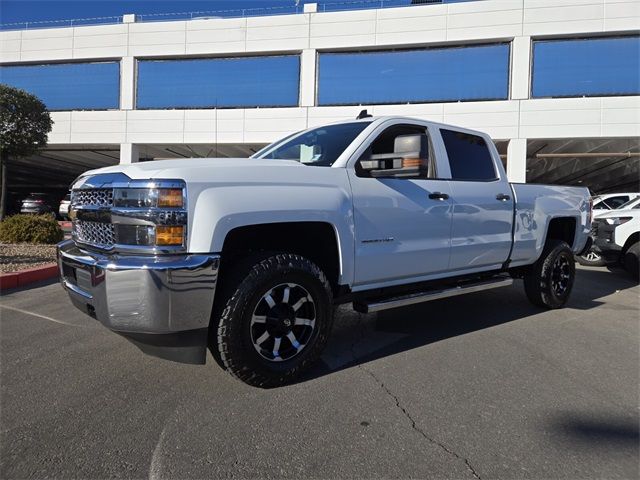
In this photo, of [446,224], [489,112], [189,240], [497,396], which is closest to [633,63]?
[489,112]

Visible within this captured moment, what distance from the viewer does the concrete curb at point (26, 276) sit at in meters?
6.23

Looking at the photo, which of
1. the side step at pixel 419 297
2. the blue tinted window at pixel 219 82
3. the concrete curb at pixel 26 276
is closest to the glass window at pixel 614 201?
the side step at pixel 419 297

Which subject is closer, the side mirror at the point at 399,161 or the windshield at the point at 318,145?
the side mirror at the point at 399,161

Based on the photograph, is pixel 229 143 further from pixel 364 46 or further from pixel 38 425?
pixel 38 425

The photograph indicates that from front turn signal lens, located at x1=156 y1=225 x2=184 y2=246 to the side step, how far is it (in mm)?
1615

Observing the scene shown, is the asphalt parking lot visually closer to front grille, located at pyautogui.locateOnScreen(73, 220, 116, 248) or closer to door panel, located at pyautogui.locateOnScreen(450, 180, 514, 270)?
door panel, located at pyautogui.locateOnScreen(450, 180, 514, 270)

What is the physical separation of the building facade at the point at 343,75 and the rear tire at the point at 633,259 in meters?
10.3

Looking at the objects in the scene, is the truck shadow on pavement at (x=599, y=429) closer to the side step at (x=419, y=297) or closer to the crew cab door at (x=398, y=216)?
the side step at (x=419, y=297)

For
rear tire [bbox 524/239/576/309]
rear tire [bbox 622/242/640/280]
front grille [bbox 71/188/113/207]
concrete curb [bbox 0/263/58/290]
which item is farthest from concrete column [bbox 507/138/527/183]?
front grille [bbox 71/188/113/207]

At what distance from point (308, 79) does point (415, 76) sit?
4.44m

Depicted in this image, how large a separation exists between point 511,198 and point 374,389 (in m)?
2.82

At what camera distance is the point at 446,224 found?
4035mm

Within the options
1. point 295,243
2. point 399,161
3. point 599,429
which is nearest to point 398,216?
point 399,161

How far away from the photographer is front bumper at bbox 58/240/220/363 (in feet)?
8.29
